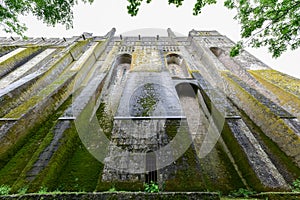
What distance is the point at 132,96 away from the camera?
6.55 m

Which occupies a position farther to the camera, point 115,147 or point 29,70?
point 29,70

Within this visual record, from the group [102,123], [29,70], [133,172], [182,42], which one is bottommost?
[133,172]

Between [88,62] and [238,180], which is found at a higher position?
[88,62]

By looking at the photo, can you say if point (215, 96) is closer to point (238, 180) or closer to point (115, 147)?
point (238, 180)

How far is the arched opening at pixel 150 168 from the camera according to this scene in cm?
392

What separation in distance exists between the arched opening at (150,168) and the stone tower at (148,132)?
2 cm

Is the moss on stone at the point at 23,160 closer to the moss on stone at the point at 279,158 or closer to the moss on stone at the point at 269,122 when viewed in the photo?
the moss on stone at the point at 279,158

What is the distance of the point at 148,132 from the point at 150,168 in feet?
3.52

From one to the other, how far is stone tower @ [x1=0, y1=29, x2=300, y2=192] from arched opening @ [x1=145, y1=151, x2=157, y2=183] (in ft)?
0.08

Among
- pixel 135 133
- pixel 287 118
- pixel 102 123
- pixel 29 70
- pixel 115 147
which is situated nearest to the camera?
pixel 115 147

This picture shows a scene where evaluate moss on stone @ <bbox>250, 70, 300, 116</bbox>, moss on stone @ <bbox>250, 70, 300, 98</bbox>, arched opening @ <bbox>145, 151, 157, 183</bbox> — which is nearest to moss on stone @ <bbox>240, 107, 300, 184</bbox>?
moss on stone @ <bbox>250, 70, 300, 116</bbox>

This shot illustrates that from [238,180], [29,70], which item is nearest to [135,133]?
[238,180]

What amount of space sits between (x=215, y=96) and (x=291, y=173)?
11.8ft

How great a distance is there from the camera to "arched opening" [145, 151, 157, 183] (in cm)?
392
